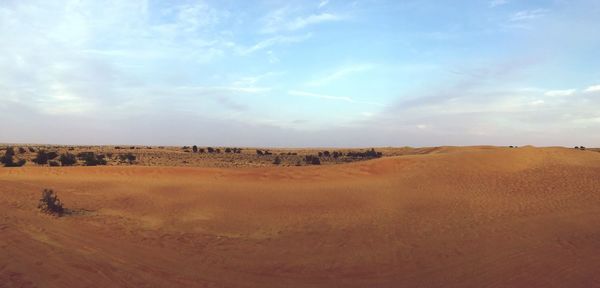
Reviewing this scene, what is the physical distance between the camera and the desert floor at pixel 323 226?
8570mm

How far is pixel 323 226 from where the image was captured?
13000 mm

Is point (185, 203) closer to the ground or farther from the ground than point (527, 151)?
closer to the ground

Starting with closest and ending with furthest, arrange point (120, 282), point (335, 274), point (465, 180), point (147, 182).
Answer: point (120, 282) → point (335, 274) → point (465, 180) → point (147, 182)

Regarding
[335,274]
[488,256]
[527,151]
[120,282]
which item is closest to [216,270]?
[120,282]

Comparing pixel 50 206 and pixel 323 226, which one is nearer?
pixel 323 226

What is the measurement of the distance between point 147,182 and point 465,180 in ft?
48.2

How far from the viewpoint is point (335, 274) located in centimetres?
883

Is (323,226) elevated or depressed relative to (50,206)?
depressed

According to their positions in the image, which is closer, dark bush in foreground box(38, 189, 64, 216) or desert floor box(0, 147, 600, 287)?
desert floor box(0, 147, 600, 287)

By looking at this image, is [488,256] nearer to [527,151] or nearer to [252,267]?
[252,267]

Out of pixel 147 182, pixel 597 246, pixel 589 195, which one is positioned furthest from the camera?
pixel 147 182

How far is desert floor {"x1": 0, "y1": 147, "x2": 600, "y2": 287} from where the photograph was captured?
28.1 feet

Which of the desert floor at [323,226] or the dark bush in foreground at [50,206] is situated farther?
the dark bush in foreground at [50,206]

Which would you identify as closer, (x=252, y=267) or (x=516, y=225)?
(x=252, y=267)
